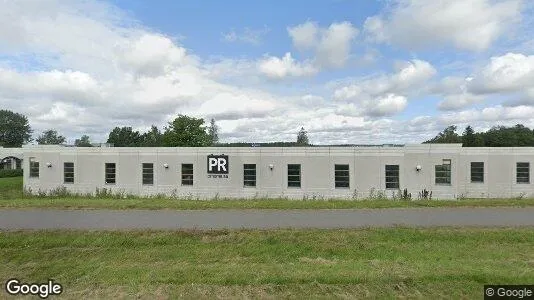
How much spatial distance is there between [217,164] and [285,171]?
4510mm

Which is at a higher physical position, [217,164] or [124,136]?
[124,136]

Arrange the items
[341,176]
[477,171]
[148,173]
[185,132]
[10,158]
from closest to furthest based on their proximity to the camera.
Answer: [341,176], [148,173], [477,171], [185,132], [10,158]

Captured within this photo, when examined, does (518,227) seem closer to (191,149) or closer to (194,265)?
(194,265)

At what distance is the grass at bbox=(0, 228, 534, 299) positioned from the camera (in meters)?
5.27

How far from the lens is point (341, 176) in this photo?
905 inches

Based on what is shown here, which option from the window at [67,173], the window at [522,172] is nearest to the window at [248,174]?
the window at [67,173]

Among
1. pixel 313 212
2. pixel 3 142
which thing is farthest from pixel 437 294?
pixel 3 142

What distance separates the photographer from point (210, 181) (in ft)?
78.2

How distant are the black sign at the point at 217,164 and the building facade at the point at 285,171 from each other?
0.07m

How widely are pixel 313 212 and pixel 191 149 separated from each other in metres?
13.4

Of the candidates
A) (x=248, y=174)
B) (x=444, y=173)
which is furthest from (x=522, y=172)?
(x=248, y=174)

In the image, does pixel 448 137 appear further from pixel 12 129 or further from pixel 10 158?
pixel 12 129

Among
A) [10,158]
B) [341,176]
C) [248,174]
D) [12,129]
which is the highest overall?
[12,129]

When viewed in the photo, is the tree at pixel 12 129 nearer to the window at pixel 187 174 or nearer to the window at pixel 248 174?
the window at pixel 187 174
